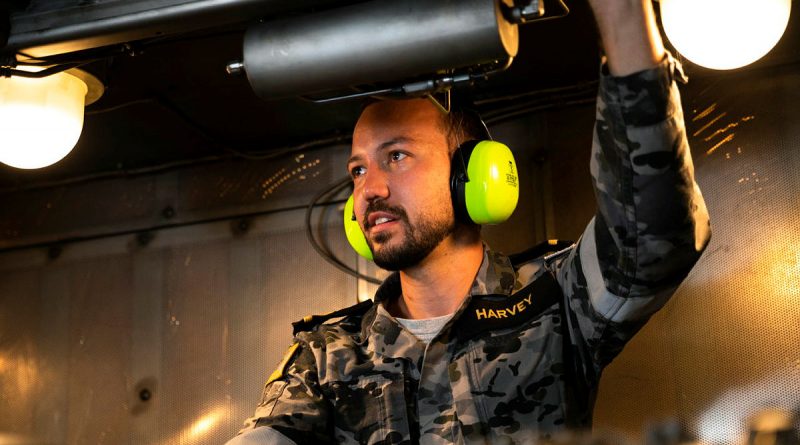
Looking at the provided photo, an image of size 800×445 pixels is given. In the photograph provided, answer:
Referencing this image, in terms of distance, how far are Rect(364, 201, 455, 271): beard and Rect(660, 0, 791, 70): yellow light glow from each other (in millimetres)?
630

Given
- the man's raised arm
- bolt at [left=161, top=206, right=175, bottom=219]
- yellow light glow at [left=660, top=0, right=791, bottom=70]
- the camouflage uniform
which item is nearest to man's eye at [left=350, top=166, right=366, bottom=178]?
the camouflage uniform

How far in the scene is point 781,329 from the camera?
6.90 feet

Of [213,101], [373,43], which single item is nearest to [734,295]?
[373,43]

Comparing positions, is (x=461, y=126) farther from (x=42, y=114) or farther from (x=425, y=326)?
(x=42, y=114)

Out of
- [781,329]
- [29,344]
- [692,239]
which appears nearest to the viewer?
[692,239]

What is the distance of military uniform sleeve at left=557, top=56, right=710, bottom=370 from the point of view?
1299mm

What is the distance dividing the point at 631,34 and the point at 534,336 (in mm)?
701

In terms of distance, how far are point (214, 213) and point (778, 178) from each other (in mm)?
1643

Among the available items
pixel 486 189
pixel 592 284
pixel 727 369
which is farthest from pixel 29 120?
pixel 727 369

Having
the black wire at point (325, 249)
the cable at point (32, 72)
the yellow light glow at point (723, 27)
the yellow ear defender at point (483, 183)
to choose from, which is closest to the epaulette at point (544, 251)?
the yellow ear defender at point (483, 183)

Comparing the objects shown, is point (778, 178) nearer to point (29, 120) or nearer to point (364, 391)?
point (364, 391)

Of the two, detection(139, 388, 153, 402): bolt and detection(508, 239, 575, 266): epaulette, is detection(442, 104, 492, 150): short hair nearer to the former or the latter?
detection(508, 239, 575, 266): epaulette

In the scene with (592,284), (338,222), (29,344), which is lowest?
(592,284)

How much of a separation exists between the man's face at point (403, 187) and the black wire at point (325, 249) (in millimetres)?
590
